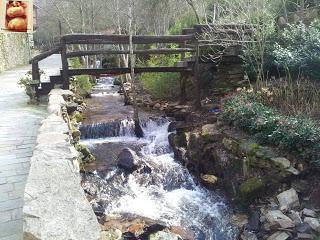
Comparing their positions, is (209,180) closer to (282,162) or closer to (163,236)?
(282,162)

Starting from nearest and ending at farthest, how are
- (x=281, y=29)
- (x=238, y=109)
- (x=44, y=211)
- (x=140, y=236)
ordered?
(x=44, y=211) < (x=140, y=236) < (x=238, y=109) < (x=281, y=29)

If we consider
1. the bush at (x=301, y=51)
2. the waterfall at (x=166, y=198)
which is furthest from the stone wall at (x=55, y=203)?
the bush at (x=301, y=51)

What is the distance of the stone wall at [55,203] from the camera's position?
2262mm

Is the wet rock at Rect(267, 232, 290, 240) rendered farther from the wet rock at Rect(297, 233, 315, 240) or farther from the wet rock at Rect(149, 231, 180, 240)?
the wet rock at Rect(149, 231, 180, 240)

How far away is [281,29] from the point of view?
378 inches

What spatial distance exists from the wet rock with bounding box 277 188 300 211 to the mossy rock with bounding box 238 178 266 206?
1.15 feet

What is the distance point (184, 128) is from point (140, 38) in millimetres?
2514

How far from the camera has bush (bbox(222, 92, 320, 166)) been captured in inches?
209

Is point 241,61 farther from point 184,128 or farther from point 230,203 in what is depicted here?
point 230,203

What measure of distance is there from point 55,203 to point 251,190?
151 inches

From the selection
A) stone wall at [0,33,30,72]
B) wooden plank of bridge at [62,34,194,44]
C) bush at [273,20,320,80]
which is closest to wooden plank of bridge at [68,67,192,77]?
wooden plank of bridge at [62,34,194,44]

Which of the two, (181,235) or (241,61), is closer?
(181,235)

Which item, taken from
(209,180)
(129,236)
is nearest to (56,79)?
(209,180)

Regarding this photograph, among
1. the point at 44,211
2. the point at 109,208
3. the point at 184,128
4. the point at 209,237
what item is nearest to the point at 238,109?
the point at 184,128
